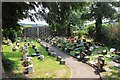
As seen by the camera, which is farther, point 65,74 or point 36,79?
point 65,74

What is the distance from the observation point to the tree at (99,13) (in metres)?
37.4

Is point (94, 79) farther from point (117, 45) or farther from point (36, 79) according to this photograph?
point (117, 45)

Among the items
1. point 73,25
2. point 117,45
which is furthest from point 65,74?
point 73,25

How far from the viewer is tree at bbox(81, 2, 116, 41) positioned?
123 feet

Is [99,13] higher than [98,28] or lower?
higher

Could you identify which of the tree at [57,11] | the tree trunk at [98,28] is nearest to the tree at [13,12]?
the tree at [57,11]

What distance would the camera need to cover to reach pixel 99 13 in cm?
3847

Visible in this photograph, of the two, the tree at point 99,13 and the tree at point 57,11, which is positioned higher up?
the tree at point 99,13

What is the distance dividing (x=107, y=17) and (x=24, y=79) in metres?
27.0

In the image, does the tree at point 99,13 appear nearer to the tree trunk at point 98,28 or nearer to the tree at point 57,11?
the tree trunk at point 98,28

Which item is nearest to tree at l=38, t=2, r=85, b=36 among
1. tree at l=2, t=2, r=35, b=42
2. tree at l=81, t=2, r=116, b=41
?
tree at l=2, t=2, r=35, b=42

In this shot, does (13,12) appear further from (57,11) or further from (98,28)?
(98,28)

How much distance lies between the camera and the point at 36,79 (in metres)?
14.4

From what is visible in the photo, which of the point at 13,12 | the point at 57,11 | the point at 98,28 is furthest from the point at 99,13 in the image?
the point at 13,12
